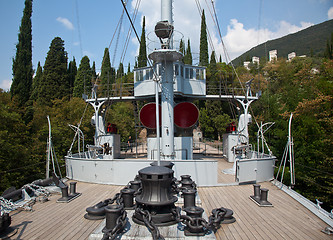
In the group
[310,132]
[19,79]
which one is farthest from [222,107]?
[19,79]

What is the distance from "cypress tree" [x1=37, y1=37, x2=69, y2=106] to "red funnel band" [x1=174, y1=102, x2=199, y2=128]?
2306 cm

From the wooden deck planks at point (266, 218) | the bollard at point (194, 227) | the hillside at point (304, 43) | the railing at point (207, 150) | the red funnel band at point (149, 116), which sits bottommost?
the wooden deck planks at point (266, 218)

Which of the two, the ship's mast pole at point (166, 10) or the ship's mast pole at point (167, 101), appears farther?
the ship's mast pole at point (166, 10)

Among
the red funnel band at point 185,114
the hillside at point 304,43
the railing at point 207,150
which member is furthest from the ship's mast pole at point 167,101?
the hillside at point 304,43

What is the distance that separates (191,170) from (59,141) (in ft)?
54.2

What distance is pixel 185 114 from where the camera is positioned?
13078mm

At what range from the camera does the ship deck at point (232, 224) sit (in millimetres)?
4641

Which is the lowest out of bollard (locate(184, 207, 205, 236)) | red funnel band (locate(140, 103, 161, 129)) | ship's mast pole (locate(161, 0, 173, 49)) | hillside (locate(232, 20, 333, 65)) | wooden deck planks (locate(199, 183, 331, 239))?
wooden deck planks (locate(199, 183, 331, 239))

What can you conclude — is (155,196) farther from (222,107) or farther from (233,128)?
(222,107)

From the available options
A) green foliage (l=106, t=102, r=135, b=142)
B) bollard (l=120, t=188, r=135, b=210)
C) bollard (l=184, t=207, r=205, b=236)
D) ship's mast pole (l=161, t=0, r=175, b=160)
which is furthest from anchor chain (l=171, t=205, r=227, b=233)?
green foliage (l=106, t=102, r=135, b=142)

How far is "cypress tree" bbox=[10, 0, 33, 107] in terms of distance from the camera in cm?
2105

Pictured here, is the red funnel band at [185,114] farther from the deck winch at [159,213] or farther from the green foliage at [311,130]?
the deck winch at [159,213]

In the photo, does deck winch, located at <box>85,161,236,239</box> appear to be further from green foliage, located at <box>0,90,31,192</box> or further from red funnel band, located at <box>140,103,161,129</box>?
green foliage, located at <box>0,90,31,192</box>

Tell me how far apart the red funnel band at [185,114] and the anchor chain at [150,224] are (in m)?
8.83
